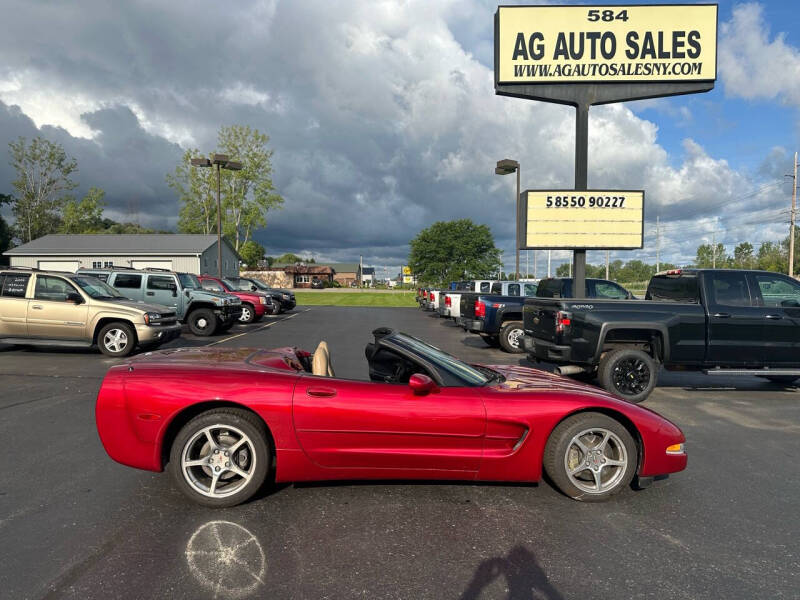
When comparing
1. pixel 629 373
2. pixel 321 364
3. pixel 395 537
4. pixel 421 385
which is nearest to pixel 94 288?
pixel 321 364

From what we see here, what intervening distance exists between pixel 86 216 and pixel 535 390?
75005 mm

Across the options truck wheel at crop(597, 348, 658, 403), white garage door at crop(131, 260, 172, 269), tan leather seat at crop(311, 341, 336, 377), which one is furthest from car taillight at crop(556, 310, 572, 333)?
white garage door at crop(131, 260, 172, 269)

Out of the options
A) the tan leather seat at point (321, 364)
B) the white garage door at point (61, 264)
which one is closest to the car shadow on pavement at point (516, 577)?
the tan leather seat at point (321, 364)

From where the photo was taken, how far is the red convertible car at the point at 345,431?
316 cm

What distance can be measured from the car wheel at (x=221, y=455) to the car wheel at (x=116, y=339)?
24.7 feet

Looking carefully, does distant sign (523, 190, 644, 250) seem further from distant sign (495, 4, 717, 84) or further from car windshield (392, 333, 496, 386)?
car windshield (392, 333, 496, 386)

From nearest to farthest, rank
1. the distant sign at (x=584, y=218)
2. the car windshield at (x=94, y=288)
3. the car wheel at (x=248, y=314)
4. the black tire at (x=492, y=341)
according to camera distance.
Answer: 1. the car windshield at (x=94, y=288)
2. the distant sign at (x=584, y=218)
3. the black tire at (x=492, y=341)
4. the car wheel at (x=248, y=314)

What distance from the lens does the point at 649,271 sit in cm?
11794

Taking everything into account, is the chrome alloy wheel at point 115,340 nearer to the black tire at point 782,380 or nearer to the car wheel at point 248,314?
the car wheel at point 248,314

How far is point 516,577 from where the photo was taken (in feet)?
8.13

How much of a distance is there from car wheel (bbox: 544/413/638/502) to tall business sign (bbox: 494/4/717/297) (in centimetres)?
806

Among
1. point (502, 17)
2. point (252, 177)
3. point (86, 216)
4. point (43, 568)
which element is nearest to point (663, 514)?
point (43, 568)

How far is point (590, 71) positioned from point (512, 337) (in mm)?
6494

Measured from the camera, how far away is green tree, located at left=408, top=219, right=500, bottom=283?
67.6 m
